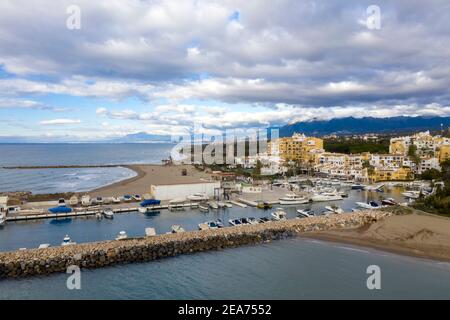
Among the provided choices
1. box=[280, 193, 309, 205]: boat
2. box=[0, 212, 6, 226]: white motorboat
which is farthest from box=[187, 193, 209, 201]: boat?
box=[0, 212, 6, 226]: white motorboat

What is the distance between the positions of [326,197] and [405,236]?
13.1m

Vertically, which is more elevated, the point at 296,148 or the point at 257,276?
the point at 296,148

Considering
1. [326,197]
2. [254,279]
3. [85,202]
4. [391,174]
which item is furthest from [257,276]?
[391,174]

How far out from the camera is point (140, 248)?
50.3 feet

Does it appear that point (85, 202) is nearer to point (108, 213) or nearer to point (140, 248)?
point (108, 213)

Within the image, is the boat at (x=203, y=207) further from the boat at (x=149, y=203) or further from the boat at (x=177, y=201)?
the boat at (x=149, y=203)

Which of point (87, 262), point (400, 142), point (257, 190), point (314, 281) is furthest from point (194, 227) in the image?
point (400, 142)

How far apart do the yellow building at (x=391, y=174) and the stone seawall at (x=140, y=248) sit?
24651 millimetres

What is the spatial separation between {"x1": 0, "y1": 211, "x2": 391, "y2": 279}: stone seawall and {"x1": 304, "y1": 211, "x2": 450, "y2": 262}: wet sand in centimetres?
157

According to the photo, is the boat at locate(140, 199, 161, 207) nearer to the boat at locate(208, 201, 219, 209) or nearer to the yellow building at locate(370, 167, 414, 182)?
the boat at locate(208, 201, 219, 209)

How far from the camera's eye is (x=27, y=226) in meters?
21.6

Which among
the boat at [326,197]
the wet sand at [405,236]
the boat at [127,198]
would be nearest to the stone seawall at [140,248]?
the wet sand at [405,236]
